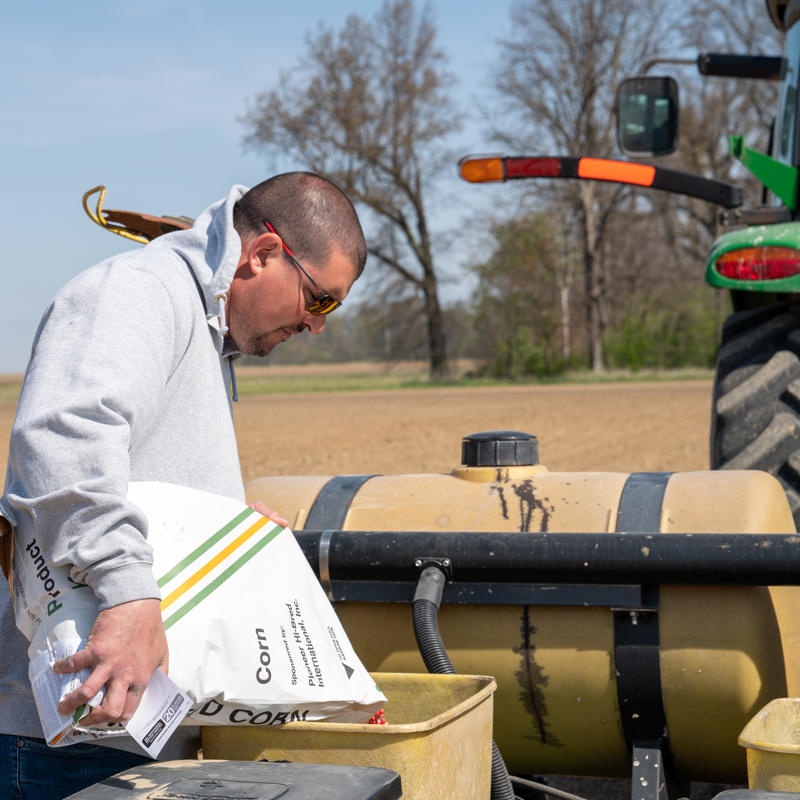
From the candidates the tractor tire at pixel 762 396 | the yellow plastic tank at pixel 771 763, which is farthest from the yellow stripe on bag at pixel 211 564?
the tractor tire at pixel 762 396

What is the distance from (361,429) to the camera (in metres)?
15.1

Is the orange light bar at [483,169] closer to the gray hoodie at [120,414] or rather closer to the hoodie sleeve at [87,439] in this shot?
the gray hoodie at [120,414]

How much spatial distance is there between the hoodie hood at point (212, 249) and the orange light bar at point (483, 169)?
5.89 ft

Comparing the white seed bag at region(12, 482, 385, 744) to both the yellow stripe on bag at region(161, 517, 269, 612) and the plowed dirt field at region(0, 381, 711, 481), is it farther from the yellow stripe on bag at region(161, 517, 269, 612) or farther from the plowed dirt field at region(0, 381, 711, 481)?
the plowed dirt field at region(0, 381, 711, 481)

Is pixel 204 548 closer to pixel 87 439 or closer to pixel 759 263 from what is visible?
pixel 87 439

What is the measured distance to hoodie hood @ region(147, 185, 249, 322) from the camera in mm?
1627

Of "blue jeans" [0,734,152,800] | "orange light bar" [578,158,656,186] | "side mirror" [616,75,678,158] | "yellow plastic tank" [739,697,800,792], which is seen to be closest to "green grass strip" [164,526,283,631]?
"blue jeans" [0,734,152,800]

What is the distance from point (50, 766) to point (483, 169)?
8.11 ft

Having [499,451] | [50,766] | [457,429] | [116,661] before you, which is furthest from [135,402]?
→ [457,429]

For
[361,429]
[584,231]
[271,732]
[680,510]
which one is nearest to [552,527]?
[680,510]

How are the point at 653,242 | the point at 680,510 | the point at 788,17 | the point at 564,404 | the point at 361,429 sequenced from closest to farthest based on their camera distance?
the point at 680,510 < the point at 788,17 < the point at 361,429 < the point at 564,404 < the point at 653,242

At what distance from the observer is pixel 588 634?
2086mm

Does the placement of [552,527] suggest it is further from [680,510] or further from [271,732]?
[271,732]

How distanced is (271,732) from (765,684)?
42.3 inches
